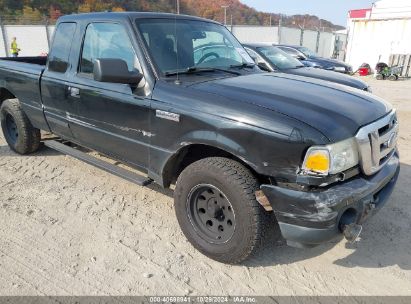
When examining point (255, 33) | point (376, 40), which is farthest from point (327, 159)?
point (255, 33)

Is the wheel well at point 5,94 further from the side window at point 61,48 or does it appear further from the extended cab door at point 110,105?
the extended cab door at point 110,105

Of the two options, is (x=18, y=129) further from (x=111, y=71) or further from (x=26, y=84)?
(x=111, y=71)

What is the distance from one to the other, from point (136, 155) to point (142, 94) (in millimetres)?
618

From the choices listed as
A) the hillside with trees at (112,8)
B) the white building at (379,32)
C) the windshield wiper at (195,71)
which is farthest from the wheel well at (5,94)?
the white building at (379,32)

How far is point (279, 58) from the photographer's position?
27.3 ft

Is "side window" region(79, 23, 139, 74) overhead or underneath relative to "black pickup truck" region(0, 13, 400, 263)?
overhead

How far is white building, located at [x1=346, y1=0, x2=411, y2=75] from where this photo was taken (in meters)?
20.8

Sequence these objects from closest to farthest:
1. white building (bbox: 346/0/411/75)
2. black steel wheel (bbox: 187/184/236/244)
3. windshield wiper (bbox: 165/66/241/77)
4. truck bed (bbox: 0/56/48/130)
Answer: black steel wheel (bbox: 187/184/236/244), windshield wiper (bbox: 165/66/241/77), truck bed (bbox: 0/56/48/130), white building (bbox: 346/0/411/75)

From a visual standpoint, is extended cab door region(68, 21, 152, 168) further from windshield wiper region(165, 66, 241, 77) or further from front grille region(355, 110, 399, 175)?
front grille region(355, 110, 399, 175)

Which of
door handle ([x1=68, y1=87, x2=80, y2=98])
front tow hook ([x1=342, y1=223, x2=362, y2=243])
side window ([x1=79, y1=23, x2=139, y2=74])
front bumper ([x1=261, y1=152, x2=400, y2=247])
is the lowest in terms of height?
front tow hook ([x1=342, y1=223, x2=362, y2=243])

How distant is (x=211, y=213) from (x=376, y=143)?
138cm

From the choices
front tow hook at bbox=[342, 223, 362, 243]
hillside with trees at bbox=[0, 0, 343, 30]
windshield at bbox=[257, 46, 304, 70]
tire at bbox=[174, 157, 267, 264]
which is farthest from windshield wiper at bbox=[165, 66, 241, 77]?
windshield at bbox=[257, 46, 304, 70]

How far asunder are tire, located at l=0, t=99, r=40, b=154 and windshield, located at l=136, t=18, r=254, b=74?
2.67 m

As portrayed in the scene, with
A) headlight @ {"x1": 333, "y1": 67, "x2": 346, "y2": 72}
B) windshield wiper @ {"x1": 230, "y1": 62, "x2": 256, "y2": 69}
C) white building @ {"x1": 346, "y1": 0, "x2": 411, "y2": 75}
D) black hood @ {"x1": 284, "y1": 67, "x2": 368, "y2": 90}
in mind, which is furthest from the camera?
white building @ {"x1": 346, "y1": 0, "x2": 411, "y2": 75}
